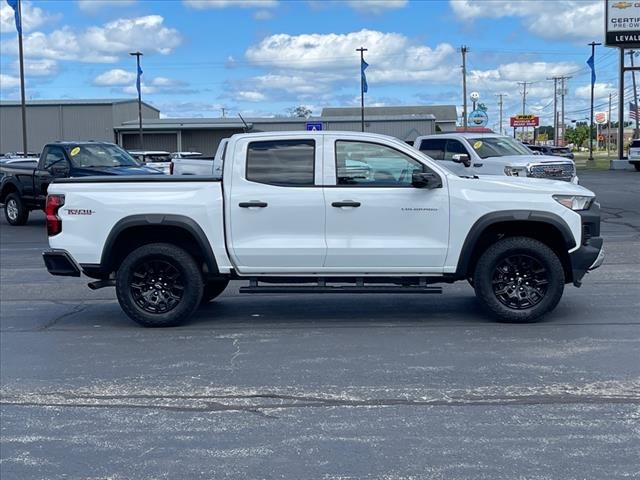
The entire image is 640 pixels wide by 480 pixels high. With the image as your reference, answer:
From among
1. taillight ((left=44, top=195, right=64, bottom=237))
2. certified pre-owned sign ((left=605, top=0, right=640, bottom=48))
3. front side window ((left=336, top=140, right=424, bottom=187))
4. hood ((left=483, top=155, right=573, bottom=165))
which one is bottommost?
taillight ((left=44, top=195, right=64, bottom=237))

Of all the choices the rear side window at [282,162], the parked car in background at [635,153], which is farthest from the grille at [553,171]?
the parked car in background at [635,153]

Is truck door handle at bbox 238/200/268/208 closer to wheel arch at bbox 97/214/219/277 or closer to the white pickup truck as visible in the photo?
the white pickup truck

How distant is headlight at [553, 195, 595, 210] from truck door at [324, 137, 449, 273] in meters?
1.11

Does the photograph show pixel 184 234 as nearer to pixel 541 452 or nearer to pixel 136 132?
pixel 541 452

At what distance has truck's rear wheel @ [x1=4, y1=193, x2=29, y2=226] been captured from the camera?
841 inches

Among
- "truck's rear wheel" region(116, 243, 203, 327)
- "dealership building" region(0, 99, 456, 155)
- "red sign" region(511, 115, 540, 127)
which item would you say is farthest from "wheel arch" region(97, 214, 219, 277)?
"red sign" region(511, 115, 540, 127)

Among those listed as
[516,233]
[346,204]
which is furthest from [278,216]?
[516,233]

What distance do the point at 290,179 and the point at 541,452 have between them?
13.6 ft

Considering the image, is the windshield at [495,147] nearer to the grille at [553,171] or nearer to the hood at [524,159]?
the hood at [524,159]

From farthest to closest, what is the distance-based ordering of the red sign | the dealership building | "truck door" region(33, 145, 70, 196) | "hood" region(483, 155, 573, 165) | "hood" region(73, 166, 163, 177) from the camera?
the red sign, the dealership building, "hood" region(483, 155, 573, 165), "truck door" region(33, 145, 70, 196), "hood" region(73, 166, 163, 177)

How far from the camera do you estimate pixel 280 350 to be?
300 inches

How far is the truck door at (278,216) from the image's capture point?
820 cm

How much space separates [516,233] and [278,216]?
2376 millimetres

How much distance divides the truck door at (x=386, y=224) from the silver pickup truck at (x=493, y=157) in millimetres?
11482
